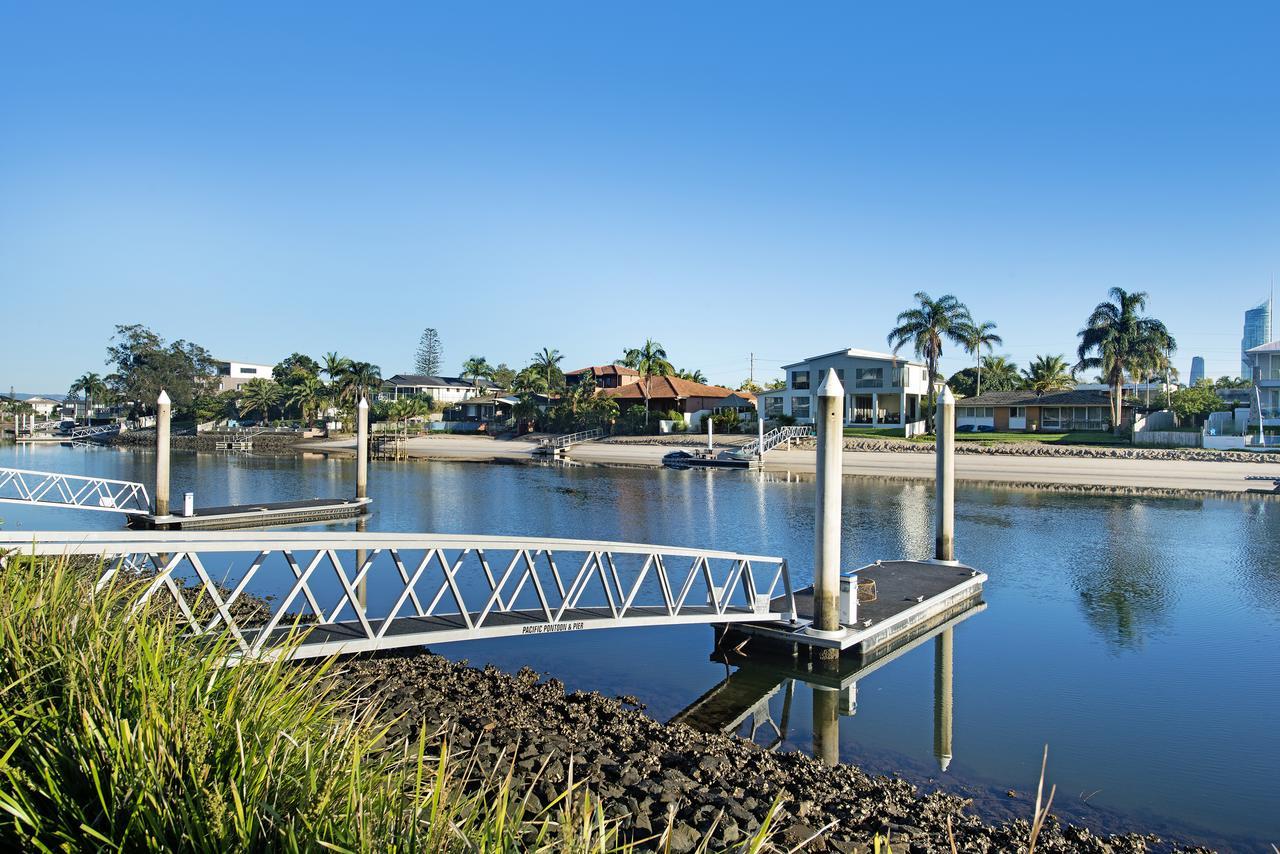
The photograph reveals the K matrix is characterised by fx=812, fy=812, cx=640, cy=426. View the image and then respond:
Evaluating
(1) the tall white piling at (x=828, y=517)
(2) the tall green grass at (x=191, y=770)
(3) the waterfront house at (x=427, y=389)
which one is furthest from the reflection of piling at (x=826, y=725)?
(3) the waterfront house at (x=427, y=389)

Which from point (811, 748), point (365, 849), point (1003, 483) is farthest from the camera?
point (1003, 483)

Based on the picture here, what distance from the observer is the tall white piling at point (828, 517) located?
40.6ft

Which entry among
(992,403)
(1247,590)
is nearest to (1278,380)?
(992,403)

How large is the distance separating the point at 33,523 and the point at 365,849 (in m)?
29.8

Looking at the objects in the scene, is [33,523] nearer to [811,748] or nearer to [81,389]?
[811,748]

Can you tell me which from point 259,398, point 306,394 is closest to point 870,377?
point 306,394

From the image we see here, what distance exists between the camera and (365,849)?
2.86 metres

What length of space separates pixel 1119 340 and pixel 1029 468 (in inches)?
613

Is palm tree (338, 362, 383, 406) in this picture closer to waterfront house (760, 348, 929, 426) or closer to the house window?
waterfront house (760, 348, 929, 426)

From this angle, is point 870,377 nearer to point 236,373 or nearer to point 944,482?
point 944,482

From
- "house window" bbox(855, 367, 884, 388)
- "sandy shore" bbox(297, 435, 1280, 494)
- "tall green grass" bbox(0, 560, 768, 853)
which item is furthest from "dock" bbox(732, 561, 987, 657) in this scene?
"house window" bbox(855, 367, 884, 388)

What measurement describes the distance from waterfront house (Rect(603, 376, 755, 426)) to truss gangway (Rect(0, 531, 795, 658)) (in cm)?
5050

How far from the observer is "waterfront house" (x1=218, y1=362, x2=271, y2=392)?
11212cm

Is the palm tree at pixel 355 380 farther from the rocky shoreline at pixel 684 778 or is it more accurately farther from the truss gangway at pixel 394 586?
the rocky shoreline at pixel 684 778
